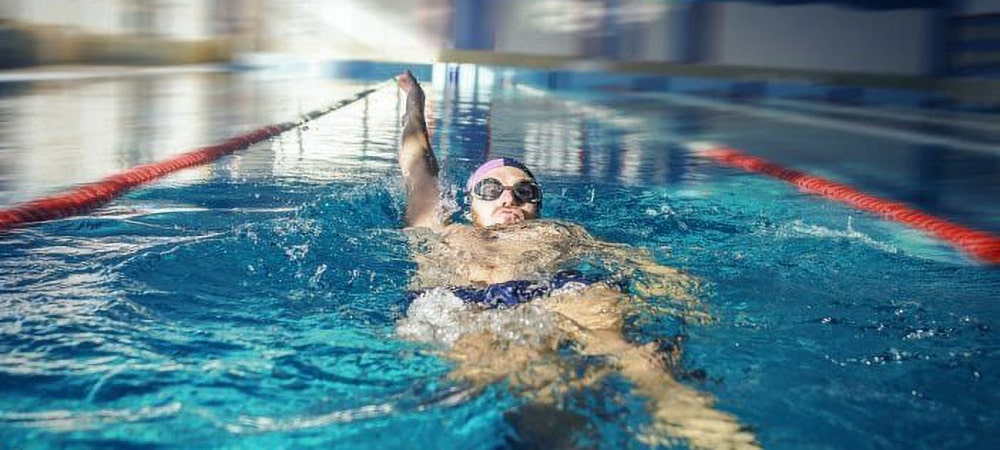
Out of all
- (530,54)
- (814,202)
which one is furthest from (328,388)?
(530,54)

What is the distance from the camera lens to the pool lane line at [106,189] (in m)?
4.00

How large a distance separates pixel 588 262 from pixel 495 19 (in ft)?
81.3

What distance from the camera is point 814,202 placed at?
5.71 m

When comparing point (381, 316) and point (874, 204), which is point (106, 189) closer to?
point (381, 316)

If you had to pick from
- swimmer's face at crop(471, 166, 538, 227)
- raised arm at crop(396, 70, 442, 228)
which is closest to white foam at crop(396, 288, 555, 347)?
swimmer's face at crop(471, 166, 538, 227)

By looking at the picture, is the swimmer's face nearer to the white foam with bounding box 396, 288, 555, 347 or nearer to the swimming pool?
the swimming pool

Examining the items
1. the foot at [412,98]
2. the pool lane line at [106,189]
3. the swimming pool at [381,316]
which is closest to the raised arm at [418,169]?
the foot at [412,98]

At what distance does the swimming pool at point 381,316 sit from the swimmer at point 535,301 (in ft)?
0.24

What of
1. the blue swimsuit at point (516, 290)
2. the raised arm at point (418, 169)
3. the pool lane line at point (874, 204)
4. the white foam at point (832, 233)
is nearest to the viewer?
the blue swimsuit at point (516, 290)

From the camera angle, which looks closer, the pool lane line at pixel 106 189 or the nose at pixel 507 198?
the nose at pixel 507 198

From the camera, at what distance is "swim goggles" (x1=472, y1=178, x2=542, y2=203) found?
3.40m

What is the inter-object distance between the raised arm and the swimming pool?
0.15 metres

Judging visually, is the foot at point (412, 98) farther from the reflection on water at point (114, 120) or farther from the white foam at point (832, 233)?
the white foam at point (832, 233)

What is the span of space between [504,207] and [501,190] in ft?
0.22
